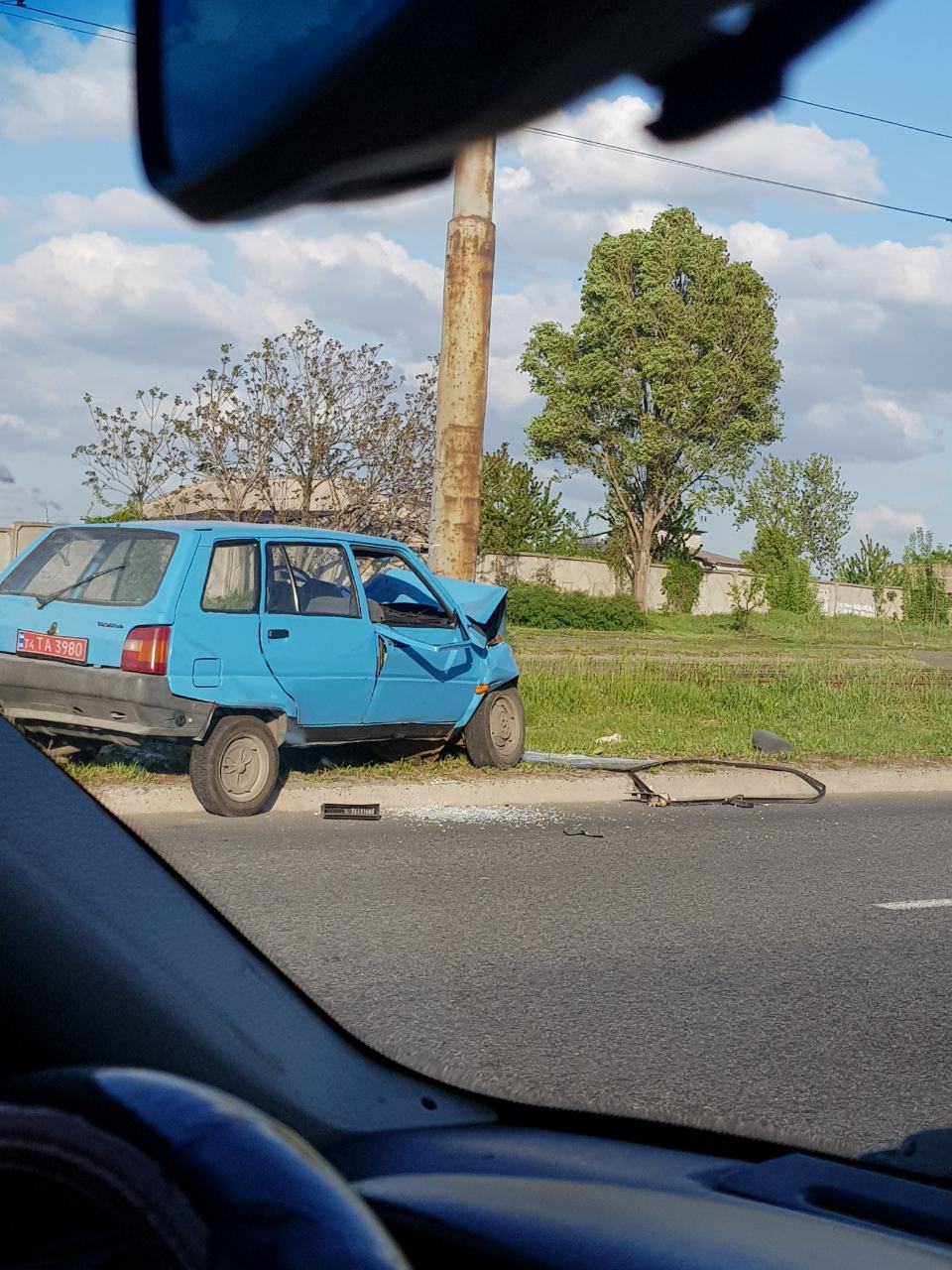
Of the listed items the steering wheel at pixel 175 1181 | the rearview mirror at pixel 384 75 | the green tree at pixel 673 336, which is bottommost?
the steering wheel at pixel 175 1181

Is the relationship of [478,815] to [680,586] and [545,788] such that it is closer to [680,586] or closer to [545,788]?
[545,788]

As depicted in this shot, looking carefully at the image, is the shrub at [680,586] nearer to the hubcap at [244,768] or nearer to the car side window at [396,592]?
the car side window at [396,592]

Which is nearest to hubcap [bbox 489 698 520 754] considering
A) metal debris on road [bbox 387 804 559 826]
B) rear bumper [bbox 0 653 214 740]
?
metal debris on road [bbox 387 804 559 826]

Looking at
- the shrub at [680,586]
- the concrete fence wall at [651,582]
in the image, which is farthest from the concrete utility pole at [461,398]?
the shrub at [680,586]

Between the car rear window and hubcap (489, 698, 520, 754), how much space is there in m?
3.25

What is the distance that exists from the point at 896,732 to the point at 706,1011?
957 cm

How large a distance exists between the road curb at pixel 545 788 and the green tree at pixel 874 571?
28486 mm

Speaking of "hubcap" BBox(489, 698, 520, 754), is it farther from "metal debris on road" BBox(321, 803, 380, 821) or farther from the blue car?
"metal debris on road" BBox(321, 803, 380, 821)

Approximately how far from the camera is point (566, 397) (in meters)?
37.7

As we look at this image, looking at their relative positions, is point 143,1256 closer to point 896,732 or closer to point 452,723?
point 452,723

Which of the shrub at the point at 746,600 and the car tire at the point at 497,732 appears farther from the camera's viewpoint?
the shrub at the point at 746,600

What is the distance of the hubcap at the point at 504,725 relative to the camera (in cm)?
999

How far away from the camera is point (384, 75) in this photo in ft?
6.09

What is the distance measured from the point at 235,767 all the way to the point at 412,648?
1.68 m
